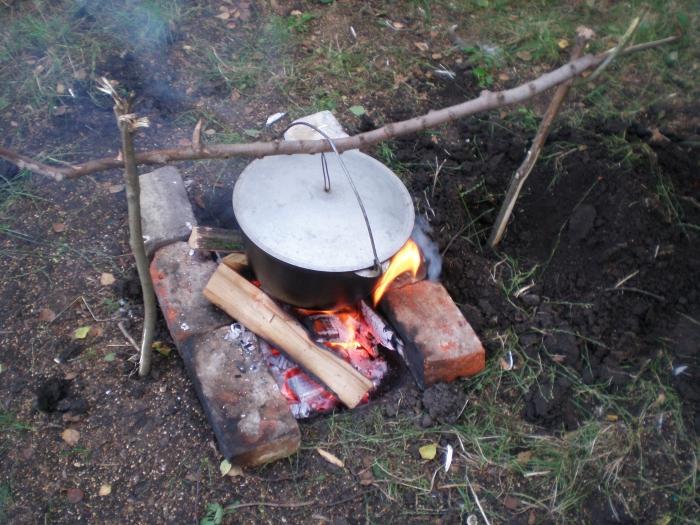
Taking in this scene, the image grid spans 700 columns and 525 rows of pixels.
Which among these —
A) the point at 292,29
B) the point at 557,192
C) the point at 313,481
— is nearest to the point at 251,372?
the point at 313,481

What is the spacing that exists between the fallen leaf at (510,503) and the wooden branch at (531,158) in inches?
54.4

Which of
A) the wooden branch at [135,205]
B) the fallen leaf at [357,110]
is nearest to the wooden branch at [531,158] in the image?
the fallen leaf at [357,110]

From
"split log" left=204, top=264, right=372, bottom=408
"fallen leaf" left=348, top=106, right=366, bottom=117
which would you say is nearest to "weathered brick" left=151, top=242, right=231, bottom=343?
"split log" left=204, top=264, right=372, bottom=408

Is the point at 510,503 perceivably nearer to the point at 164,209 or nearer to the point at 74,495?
the point at 74,495

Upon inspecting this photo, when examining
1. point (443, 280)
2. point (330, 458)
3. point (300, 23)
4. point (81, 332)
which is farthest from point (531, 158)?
point (300, 23)

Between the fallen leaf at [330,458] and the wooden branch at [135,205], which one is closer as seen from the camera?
the wooden branch at [135,205]

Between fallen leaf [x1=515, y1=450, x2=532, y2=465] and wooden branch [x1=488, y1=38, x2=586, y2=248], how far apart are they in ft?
3.88

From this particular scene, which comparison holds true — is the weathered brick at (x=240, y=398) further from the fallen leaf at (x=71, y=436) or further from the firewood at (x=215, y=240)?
the fallen leaf at (x=71, y=436)

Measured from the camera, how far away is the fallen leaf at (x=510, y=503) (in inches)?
97.8

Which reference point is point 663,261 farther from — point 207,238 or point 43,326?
point 43,326

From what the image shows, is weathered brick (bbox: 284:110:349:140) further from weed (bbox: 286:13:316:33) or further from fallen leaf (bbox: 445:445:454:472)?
fallen leaf (bbox: 445:445:454:472)

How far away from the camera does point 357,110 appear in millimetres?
4012

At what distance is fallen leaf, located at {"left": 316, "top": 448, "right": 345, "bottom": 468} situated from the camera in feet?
8.30

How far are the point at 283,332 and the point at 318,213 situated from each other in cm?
62
